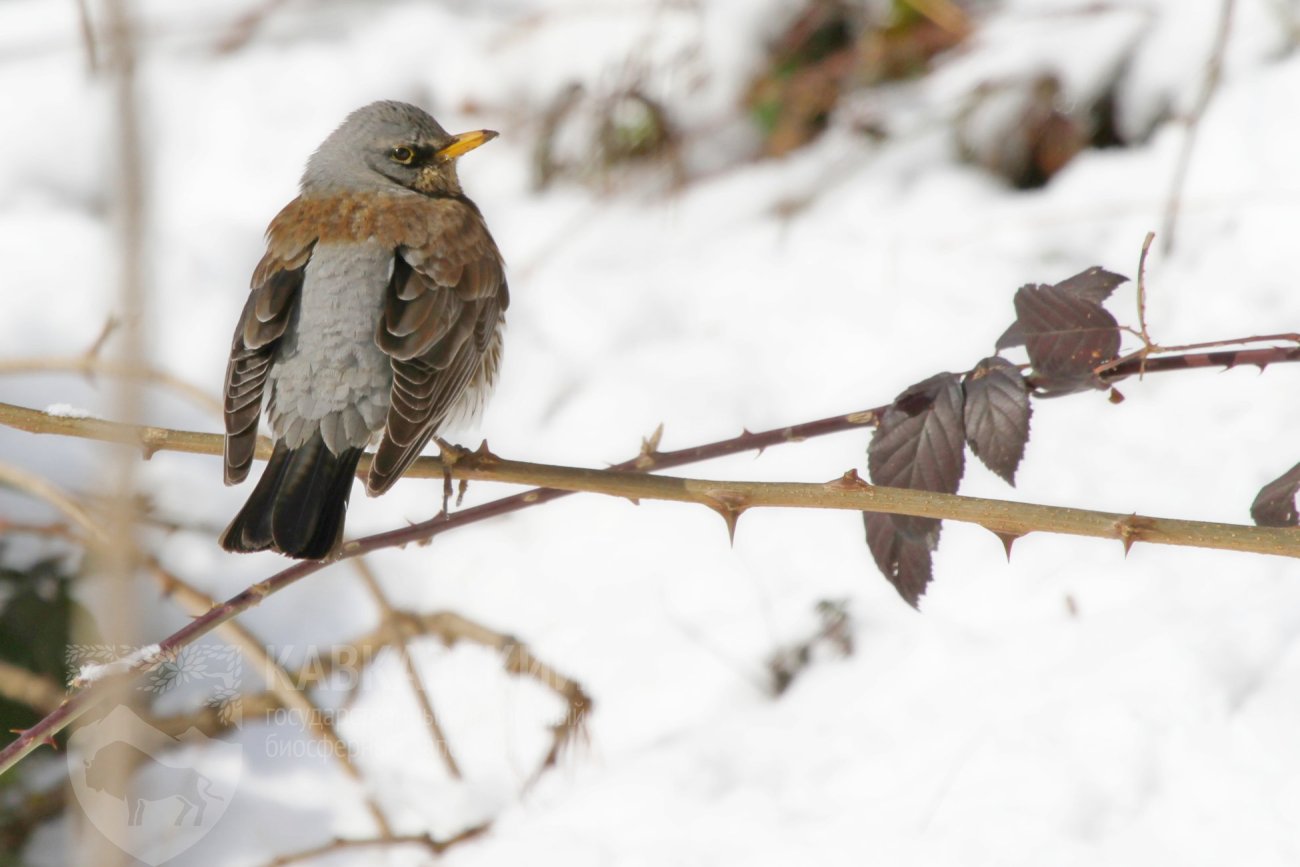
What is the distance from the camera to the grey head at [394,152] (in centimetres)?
360

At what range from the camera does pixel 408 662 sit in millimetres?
3447

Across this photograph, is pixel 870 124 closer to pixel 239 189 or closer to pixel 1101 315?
pixel 239 189

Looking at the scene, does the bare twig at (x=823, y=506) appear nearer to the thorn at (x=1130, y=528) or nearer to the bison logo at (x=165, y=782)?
the thorn at (x=1130, y=528)

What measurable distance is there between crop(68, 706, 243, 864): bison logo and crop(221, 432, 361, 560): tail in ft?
2.95

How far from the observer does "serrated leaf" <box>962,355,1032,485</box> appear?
210 cm

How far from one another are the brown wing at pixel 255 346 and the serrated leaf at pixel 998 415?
56.7 inches

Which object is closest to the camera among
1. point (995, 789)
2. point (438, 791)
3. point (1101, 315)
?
point (1101, 315)

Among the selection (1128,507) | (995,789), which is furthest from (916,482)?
(1128,507)

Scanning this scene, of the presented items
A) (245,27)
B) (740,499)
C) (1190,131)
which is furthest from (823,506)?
(245,27)

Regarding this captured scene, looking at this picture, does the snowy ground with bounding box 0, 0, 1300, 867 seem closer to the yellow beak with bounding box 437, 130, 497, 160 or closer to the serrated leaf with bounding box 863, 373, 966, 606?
the serrated leaf with bounding box 863, 373, 966, 606

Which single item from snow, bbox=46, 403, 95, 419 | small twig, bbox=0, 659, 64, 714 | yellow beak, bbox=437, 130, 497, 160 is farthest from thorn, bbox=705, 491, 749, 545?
small twig, bbox=0, 659, 64, 714

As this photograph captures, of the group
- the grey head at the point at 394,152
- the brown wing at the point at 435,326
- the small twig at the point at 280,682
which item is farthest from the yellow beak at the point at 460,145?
the small twig at the point at 280,682

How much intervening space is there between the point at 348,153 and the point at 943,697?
213cm

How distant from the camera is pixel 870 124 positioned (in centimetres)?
539
